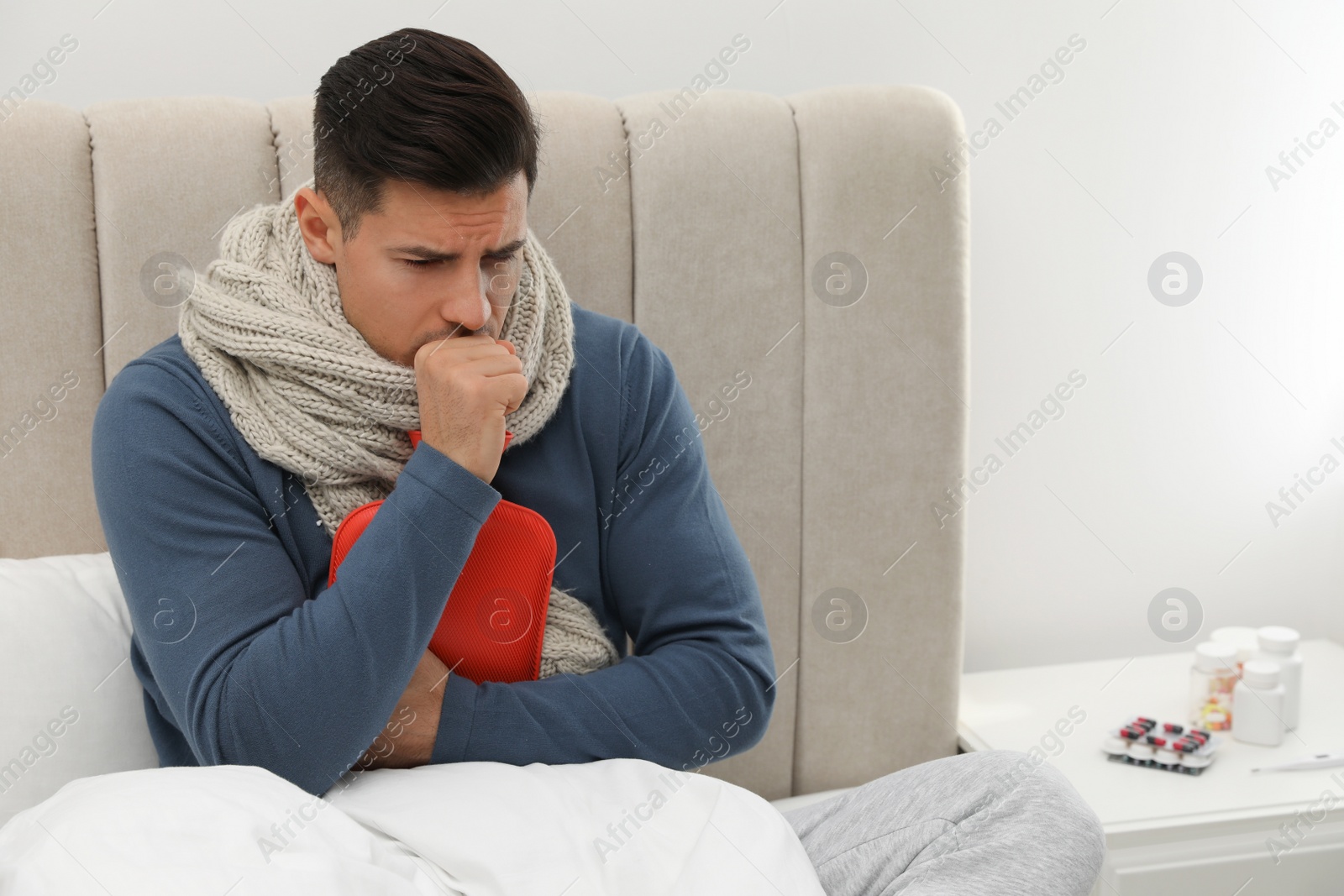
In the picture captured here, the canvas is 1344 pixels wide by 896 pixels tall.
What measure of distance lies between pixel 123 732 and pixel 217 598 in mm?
282

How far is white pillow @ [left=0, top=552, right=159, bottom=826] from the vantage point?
972 millimetres

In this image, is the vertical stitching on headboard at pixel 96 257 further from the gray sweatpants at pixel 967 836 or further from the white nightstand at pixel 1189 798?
the white nightstand at pixel 1189 798

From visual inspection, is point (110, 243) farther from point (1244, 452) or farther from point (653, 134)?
point (1244, 452)

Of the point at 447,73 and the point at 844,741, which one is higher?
the point at 447,73

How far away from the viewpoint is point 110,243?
3.75 feet

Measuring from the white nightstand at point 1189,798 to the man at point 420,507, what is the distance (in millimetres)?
415

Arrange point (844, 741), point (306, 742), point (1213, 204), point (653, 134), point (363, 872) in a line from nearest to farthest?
point (363, 872)
point (306, 742)
point (653, 134)
point (844, 741)
point (1213, 204)

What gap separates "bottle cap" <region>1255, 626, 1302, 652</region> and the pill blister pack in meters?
0.15

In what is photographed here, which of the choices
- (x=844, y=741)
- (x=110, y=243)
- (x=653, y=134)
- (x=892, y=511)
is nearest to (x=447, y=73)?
(x=653, y=134)

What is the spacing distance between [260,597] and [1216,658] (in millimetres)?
1251

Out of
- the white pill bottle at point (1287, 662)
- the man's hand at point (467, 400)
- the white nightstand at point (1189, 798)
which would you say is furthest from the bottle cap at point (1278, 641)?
the man's hand at point (467, 400)

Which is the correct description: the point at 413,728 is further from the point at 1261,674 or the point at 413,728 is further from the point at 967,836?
the point at 1261,674

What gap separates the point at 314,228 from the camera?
0.98 metres

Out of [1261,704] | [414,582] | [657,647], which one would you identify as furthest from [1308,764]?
[414,582]
